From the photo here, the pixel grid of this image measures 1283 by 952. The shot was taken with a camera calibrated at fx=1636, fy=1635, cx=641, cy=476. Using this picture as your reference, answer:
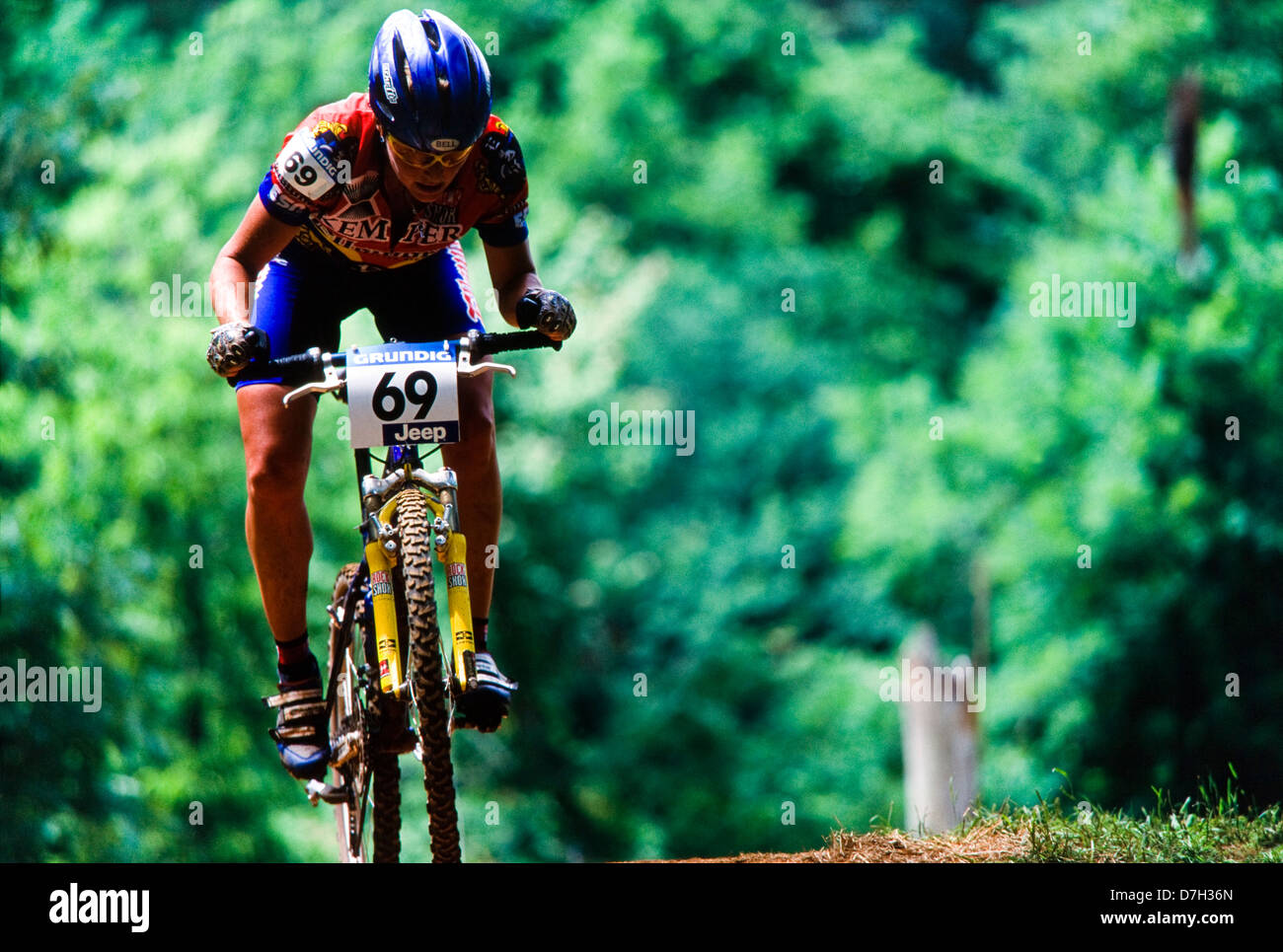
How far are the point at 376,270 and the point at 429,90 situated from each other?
2.88 feet

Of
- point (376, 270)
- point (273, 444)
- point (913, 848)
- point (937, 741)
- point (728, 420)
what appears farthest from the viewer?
point (728, 420)

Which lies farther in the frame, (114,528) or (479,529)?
(114,528)

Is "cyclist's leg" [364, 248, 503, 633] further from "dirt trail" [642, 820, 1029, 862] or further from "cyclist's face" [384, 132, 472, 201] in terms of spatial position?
"dirt trail" [642, 820, 1029, 862]

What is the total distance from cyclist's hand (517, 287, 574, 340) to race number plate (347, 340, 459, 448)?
0.34 m

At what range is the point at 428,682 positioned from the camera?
198 inches

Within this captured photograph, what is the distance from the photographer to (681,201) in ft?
99.7

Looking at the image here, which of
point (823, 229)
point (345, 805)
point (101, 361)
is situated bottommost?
point (345, 805)

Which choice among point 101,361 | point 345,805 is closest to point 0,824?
point 101,361

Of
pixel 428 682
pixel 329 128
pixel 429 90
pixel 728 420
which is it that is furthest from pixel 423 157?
pixel 728 420

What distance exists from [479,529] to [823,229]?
26269 mm

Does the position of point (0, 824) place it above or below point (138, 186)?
→ below

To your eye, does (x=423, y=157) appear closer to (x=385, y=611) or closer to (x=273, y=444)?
(x=273, y=444)

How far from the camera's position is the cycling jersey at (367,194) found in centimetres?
535
